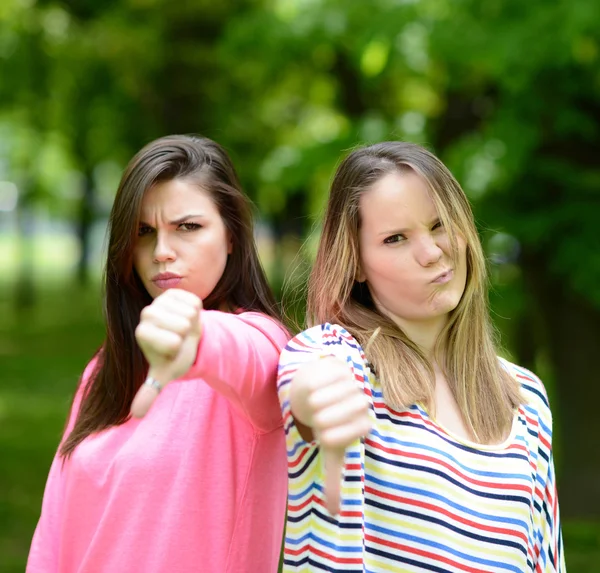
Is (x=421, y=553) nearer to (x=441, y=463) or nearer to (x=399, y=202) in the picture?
(x=441, y=463)

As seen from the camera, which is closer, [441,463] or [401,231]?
[441,463]

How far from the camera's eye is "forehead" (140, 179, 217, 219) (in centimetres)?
207

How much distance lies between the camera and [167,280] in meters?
2.05

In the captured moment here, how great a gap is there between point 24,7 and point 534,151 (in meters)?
7.20

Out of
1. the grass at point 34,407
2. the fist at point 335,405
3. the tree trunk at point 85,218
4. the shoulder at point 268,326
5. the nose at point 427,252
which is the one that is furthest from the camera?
the tree trunk at point 85,218

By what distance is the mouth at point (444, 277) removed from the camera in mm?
1867

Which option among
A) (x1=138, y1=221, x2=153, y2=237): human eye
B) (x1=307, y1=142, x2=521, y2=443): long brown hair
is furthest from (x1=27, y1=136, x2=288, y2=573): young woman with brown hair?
(x1=307, y1=142, x2=521, y2=443): long brown hair

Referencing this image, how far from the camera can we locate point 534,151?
554cm

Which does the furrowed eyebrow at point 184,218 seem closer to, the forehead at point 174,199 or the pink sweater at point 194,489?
the forehead at point 174,199

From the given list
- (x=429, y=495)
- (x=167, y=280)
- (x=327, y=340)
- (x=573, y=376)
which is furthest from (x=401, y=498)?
(x=573, y=376)

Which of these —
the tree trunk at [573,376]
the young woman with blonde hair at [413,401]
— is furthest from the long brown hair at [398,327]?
the tree trunk at [573,376]

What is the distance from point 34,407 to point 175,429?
9397 mm

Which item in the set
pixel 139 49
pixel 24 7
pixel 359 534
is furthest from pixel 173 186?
pixel 24 7

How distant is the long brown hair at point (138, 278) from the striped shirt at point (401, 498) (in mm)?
422
